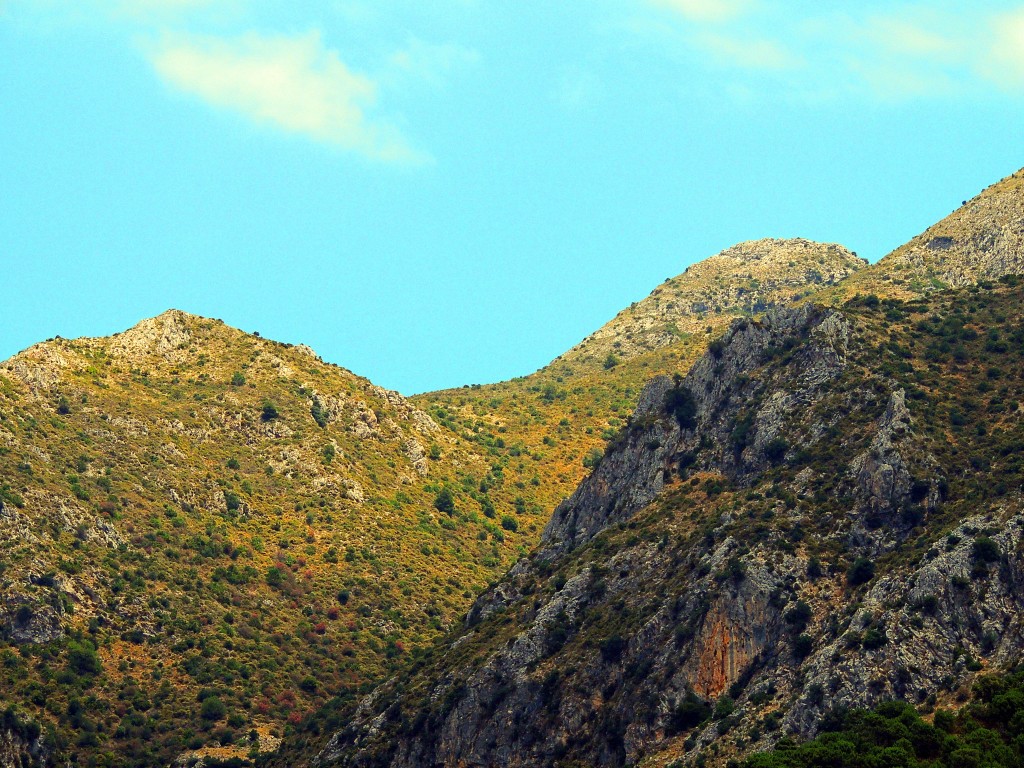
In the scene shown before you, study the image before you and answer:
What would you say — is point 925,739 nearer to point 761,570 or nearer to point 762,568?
point 761,570

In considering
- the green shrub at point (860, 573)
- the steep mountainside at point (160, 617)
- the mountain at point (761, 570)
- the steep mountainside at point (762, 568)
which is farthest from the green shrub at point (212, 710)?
the green shrub at point (860, 573)

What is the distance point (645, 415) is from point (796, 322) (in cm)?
1937

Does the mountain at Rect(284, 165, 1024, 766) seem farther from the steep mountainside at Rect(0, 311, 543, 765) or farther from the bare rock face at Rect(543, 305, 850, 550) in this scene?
the steep mountainside at Rect(0, 311, 543, 765)

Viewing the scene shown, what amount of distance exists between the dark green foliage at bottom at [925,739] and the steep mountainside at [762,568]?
11.6ft

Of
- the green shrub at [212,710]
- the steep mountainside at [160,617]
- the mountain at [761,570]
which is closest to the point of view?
the mountain at [761,570]

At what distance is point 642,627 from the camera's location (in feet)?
442

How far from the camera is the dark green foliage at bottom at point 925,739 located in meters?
101

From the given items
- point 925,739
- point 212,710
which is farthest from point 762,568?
point 212,710

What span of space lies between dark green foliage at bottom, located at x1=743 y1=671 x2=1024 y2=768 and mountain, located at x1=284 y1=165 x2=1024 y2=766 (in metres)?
3.26

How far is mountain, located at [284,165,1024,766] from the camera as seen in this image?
386 ft

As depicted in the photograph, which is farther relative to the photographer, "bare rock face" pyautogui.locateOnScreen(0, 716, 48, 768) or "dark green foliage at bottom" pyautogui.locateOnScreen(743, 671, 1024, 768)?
"bare rock face" pyautogui.locateOnScreen(0, 716, 48, 768)

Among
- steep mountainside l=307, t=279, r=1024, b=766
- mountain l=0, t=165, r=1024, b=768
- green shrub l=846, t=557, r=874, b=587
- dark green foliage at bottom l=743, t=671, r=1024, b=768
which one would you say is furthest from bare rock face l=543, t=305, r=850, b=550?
dark green foliage at bottom l=743, t=671, r=1024, b=768

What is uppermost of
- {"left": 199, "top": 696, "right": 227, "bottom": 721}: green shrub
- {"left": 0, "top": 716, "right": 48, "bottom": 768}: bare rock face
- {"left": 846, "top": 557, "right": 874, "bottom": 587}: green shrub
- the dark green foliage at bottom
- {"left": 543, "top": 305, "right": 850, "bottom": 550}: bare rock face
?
{"left": 543, "top": 305, "right": 850, "bottom": 550}: bare rock face

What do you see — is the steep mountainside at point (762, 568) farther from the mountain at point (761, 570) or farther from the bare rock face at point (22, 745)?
the bare rock face at point (22, 745)
